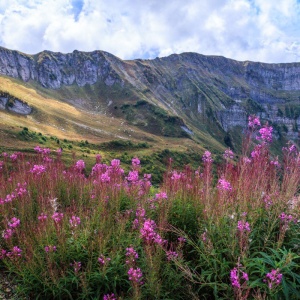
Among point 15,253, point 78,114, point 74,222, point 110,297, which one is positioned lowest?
point 110,297

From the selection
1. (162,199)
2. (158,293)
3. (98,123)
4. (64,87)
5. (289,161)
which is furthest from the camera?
(64,87)

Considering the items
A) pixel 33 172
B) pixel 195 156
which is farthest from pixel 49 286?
pixel 195 156

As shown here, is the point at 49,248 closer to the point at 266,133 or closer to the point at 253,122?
the point at 253,122

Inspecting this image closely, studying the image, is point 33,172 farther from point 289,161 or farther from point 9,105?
point 9,105

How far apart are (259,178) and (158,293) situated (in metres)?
2.40

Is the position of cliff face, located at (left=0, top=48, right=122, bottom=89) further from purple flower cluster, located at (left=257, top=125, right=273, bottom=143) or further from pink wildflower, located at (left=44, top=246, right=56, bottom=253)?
purple flower cluster, located at (left=257, top=125, right=273, bottom=143)

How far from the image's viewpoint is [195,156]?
11544 centimetres

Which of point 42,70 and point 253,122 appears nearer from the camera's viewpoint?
point 253,122

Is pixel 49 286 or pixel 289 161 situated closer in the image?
pixel 49 286

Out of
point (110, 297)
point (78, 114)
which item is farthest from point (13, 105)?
point (110, 297)

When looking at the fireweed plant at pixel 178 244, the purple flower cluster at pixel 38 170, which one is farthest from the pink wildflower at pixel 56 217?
the purple flower cluster at pixel 38 170

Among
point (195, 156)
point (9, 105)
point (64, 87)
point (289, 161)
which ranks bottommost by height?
point (195, 156)

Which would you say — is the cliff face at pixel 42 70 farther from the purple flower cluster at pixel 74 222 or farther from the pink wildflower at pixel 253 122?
the pink wildflower at pixel 253 122

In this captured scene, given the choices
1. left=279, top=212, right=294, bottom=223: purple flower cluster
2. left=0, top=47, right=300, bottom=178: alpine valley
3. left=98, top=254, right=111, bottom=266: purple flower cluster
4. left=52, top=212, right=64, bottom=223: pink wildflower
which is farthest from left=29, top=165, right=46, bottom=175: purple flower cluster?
left=0, top=47, right=300, bottom=178: alpine valley
